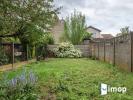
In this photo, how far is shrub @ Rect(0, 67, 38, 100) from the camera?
20.9ft

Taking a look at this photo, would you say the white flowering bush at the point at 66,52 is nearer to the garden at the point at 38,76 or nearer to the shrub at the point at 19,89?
the garden at the point at 38,76

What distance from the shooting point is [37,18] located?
35.8 ft

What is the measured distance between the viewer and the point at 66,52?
2986 centimetres

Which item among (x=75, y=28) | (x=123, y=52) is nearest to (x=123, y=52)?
(x=123, y=52)

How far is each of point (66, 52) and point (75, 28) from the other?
943 centimetres

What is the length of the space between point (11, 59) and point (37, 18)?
6159 millimetres

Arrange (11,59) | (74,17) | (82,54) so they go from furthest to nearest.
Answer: (74,17) → (82,54) → (11,59)

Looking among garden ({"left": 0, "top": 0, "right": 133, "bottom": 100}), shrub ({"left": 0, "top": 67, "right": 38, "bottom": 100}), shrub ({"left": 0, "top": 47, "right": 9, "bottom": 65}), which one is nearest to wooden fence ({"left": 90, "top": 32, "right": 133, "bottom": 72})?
garden ({"left": 0, "top": 0, "right": 133, "bottom": 100})

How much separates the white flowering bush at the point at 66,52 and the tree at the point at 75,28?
25.2 ft

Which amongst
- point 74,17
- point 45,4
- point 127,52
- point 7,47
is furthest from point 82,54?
point 45,4

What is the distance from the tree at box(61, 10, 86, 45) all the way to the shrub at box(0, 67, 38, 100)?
30.8 metres

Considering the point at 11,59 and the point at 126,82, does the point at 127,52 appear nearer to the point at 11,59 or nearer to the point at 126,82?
the point at 126,82

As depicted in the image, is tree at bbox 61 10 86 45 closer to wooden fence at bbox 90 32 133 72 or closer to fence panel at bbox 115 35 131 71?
wooden fence at bbox 90 32 133 72

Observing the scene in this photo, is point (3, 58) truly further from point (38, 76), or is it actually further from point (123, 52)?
point (123, 52)
